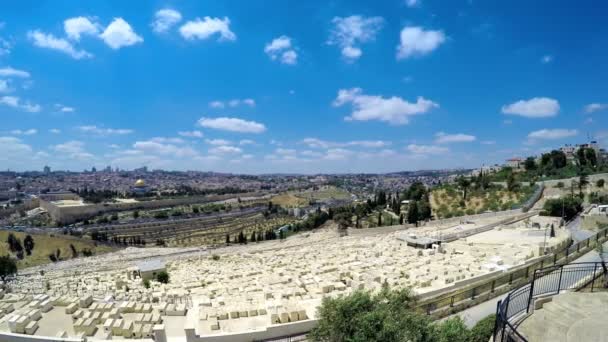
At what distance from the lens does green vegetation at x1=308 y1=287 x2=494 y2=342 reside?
8.63 metres

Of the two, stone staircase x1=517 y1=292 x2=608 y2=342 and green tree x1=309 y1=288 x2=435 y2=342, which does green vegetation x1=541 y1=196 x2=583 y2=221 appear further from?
green tree x1=309 y1=288 x2=435 y2=342

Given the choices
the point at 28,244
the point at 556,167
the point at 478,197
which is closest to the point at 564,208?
the point at 478,197

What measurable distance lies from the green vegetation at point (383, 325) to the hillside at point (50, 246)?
67.1 meters

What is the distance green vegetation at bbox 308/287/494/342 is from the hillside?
67.1m

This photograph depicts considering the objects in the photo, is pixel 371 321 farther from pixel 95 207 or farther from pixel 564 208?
pixel 95 207

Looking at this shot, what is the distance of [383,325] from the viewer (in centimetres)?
884

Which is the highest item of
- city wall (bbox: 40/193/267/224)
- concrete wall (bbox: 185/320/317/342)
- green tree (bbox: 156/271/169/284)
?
concrete wall (bbox: 185/320/317/342)

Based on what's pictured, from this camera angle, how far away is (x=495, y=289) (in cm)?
1591

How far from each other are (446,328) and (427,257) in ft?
Answer: 66.2

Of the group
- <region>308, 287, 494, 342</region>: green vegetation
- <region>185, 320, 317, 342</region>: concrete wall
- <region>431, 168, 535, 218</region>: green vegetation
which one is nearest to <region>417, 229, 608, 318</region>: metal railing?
<region>308, 287, 494, 342</region>: green vegetation

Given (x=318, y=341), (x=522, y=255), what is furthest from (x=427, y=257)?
(x=318, y=341)

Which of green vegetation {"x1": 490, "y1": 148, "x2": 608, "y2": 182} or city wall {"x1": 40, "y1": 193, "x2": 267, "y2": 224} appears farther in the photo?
city wall {"x1": 40, "y1": 193, "x2": 267, "y2": 224}

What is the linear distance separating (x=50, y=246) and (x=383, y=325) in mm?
75965

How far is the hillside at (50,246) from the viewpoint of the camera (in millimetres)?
62406
